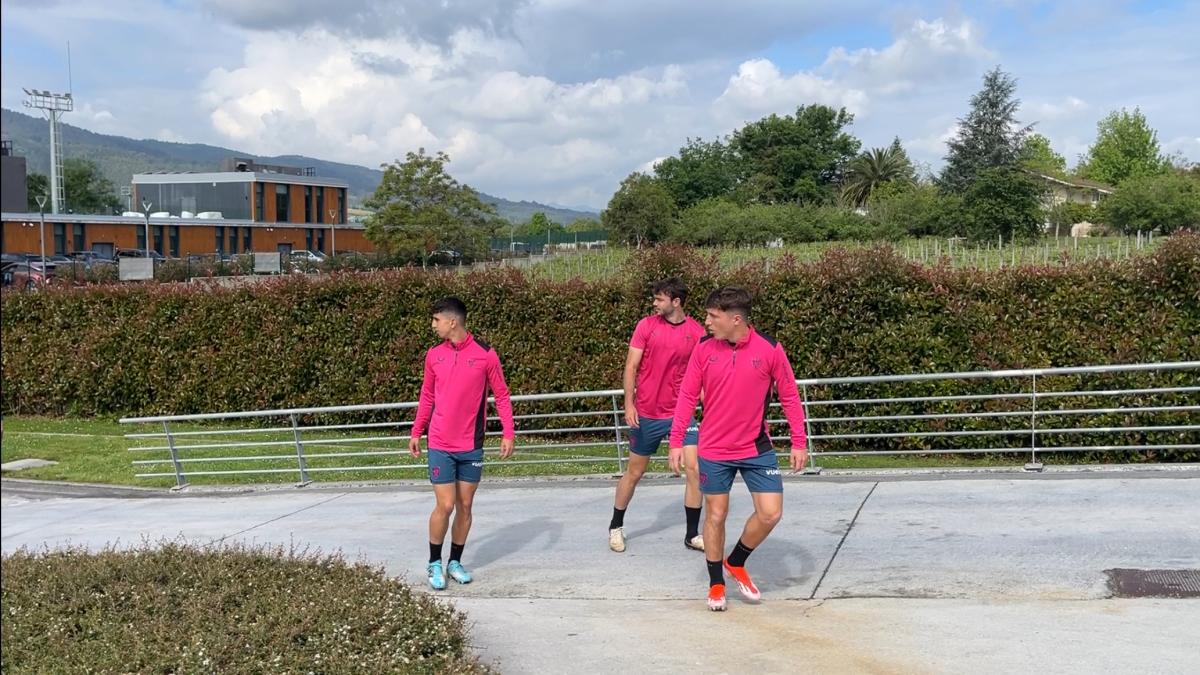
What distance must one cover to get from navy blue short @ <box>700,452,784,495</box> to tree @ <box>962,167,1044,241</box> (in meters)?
46.9

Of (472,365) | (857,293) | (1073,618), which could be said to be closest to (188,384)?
(857,293)

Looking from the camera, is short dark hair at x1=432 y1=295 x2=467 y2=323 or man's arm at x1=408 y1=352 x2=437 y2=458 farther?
man's arm at x1=408 y1=352 x2=437 y2=458

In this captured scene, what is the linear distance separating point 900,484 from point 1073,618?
3851mm

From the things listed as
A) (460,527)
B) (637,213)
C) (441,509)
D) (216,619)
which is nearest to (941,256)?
(460,527)

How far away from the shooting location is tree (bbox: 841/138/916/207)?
9488 centimetres

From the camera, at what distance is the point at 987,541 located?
7.41m

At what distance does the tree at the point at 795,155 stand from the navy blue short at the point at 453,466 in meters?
82.9

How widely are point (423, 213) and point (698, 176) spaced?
40.9m

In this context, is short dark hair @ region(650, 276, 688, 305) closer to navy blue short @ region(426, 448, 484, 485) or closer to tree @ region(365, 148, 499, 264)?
navy blue short @ region(426, 448, 484, 485)

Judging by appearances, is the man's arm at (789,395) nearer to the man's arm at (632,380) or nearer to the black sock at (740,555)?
the black sock at (740,555)

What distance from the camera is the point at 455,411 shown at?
271 inches

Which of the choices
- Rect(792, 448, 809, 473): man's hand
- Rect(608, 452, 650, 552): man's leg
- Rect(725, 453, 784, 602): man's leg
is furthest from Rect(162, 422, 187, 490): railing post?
Rect(792, 448, 809, 473): man's hand

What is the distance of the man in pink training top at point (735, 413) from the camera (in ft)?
20.1

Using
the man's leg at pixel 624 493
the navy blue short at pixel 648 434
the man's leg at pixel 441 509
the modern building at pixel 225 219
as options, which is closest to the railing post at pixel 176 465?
the man's leg at pixel 441 509
